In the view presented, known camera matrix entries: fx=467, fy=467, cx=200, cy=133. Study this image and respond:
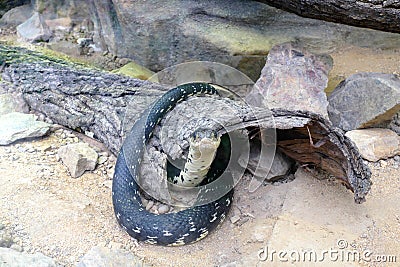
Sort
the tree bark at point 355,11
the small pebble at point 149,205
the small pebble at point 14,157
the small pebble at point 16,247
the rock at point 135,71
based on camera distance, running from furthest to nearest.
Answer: the rock at point 135,71
the tree bark at point 355,11
the small pebble at point 14,157
the small pebble at point 149,205
the small pebble at point 16,247

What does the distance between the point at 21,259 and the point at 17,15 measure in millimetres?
3553

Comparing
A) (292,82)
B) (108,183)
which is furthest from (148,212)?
(292,82)

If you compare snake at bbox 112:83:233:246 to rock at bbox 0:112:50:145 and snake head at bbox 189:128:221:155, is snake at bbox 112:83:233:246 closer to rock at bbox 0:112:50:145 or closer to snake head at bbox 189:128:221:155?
snake head at bbox 189:128:221:155

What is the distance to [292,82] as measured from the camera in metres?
2.94

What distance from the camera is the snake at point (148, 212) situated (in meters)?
2.08

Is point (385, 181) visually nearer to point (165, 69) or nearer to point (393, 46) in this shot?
point (393, 46)

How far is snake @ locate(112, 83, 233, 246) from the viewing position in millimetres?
2076

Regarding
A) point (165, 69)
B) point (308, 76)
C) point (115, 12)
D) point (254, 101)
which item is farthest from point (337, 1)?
point (115, 12)

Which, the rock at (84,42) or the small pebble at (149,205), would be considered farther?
the rock at (84,42)

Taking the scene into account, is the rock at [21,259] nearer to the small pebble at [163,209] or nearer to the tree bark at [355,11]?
the small pebble at [163,209]

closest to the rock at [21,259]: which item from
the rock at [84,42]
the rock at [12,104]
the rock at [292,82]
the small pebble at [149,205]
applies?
the small pebble at [149,205]

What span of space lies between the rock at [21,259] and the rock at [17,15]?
3371mm

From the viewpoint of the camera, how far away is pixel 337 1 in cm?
283

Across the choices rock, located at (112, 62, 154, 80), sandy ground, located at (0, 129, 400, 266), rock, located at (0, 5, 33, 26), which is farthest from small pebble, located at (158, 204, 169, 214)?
rock, located at (0, 5, 33, 26)
